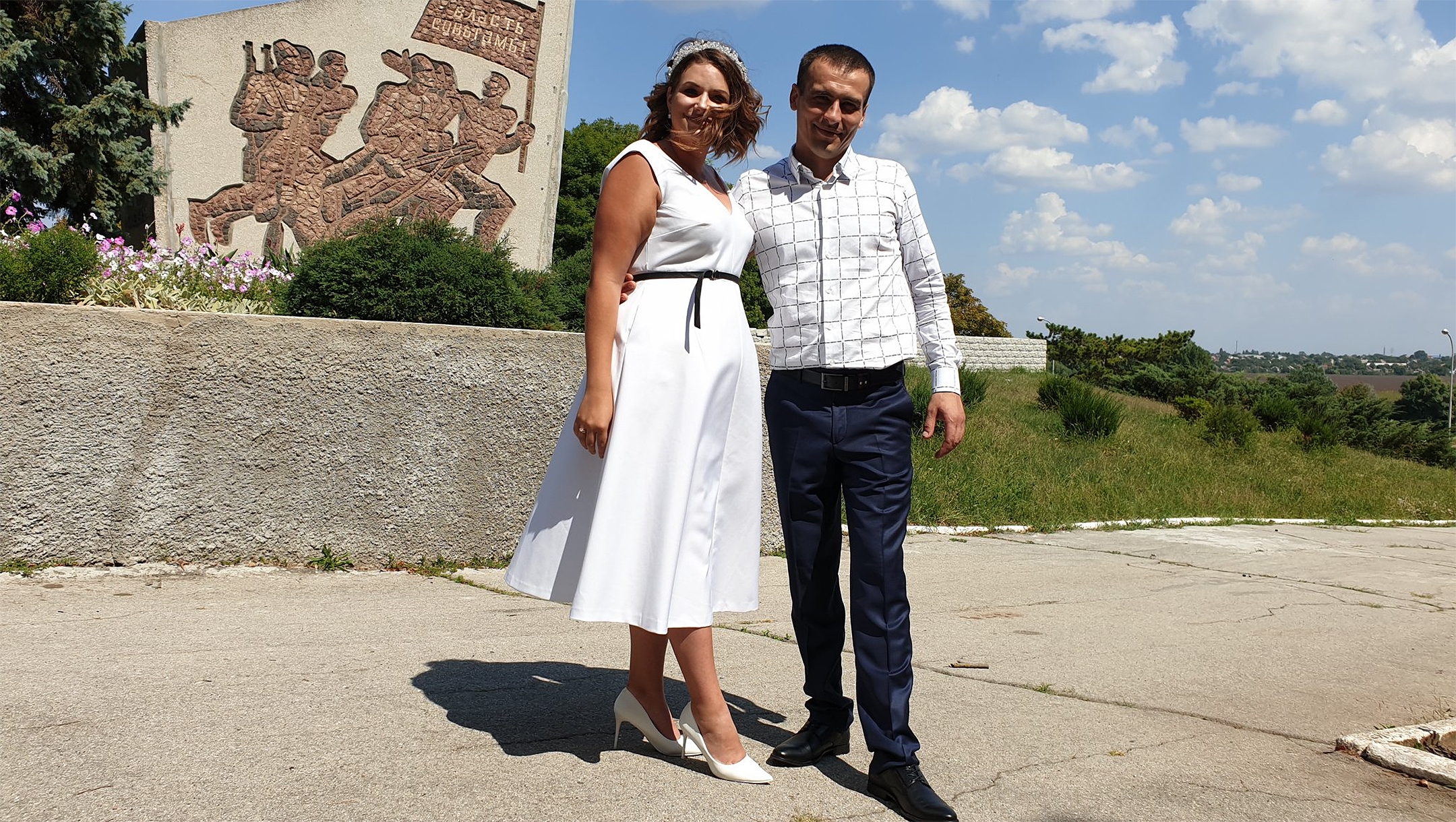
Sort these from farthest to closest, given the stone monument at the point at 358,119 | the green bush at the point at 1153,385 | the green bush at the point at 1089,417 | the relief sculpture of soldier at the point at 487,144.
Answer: the green bush at the point at 1153,385 → the green bush at the point at 1089,417 → the relief sculpture of soldier at the point at 487,144 → the stone monument at the point at 358,119

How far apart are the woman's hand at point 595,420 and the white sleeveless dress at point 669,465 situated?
0.03 meters

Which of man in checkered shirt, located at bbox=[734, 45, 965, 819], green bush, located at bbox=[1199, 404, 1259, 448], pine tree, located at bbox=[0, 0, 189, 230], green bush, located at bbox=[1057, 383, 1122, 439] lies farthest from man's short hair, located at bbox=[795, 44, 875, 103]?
green bush, located at bbox=[1199, 404, 1259, 448]

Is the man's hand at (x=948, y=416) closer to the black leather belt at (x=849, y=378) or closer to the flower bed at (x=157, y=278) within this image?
the black leather belt at (x=849, y=378)

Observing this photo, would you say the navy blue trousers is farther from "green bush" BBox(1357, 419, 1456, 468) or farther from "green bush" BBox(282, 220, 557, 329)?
"green bush" BBox(1357, 419, 1456, 468)

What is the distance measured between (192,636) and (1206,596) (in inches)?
188

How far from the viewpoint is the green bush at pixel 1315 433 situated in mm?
17094

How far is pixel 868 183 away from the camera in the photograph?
2.88 m

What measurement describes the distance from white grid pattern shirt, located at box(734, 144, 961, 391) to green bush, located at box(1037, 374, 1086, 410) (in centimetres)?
1271

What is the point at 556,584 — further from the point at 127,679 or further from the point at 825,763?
the point at 127,679

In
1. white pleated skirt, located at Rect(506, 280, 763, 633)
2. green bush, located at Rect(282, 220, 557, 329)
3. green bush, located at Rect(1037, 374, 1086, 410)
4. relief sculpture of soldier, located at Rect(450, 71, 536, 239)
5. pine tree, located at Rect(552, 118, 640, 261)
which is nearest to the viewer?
white pleated skirt, located at Rect(506, 280, 763, 633)

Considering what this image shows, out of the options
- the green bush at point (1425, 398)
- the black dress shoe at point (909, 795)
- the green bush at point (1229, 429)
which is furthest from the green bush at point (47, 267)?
the green bush at point (1425, 398)

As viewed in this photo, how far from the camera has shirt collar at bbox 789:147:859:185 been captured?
113 inches

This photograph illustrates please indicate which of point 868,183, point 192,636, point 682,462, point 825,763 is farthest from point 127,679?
point 868,183

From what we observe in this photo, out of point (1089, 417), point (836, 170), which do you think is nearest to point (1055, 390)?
point (1089, 417)
